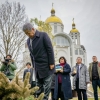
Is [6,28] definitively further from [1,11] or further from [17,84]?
[17,84]

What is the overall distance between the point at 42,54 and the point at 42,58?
0.23 ft

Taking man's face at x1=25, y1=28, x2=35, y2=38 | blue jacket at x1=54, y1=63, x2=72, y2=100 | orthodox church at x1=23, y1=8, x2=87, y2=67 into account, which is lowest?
blue jacket at x1=54, y1=63, x2=72, y2=100

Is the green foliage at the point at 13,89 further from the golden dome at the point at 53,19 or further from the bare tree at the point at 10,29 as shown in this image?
the golden dome at the point at 53,19

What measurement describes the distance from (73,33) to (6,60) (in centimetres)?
5715

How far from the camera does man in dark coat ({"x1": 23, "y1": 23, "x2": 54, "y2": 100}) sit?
350cm

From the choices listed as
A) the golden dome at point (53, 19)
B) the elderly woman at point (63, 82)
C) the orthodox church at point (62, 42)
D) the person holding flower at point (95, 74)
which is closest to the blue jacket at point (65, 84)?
the elderly woman at point (63, 82)

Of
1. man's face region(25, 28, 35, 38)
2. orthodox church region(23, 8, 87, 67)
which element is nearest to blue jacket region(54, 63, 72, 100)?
man's face region(25, 28, 35, 38)

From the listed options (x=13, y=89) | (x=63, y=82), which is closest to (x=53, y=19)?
(x=63, y=82)

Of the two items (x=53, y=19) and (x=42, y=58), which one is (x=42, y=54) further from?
(x=53, y=19)

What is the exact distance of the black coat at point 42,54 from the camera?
11.5 feet

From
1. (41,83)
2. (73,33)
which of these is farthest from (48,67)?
(73,33)

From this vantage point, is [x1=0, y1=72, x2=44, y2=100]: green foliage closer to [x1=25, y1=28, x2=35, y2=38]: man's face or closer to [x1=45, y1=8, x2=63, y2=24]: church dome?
[x1=25, y1=28, x2=35, y2=38]: man's face

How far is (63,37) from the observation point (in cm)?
5406

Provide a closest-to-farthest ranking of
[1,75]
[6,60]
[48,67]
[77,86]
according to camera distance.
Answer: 1. [1,75]
2. [48,67]
3. [6,60]
4. [77,86]
